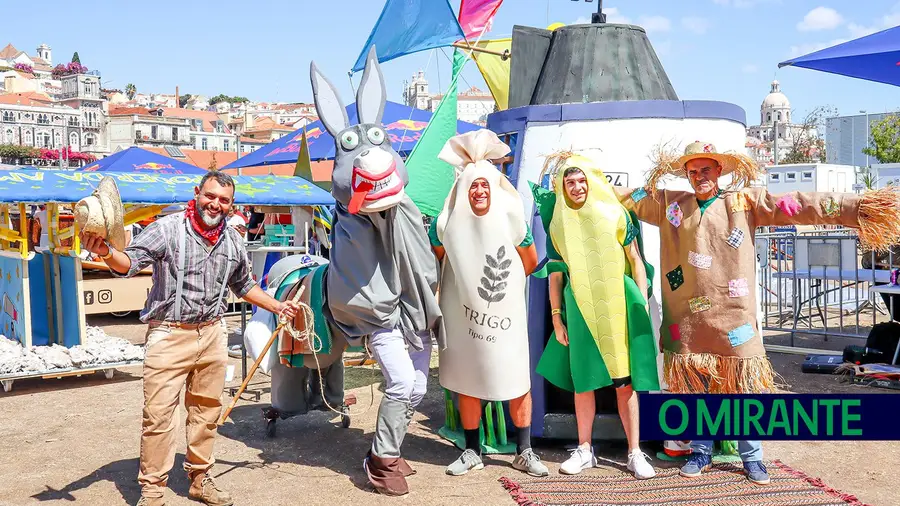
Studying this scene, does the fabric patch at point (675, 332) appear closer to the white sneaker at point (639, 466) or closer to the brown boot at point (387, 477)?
the white sneaker at point (639, 466)

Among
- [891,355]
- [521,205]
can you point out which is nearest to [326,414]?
[521,205]

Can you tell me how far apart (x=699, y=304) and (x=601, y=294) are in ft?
1.60

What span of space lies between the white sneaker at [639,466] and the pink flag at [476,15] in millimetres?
4035

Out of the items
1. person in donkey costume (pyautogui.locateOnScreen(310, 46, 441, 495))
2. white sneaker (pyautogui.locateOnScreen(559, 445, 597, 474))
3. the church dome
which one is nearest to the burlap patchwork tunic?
white sneaker (pyautogui.locateOnScreen(559, 445, 597, 474))

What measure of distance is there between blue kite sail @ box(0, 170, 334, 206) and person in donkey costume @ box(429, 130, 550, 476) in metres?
3.00

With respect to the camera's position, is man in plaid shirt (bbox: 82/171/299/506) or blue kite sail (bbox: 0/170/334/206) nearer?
man in plaid shirt (bbox: 82/171/299/506)

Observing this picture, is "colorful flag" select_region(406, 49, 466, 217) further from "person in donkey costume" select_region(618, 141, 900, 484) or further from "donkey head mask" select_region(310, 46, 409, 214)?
"person in donkey costume" select_region(618, 141, 900, 484)

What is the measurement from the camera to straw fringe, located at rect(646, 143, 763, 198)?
4.36 m

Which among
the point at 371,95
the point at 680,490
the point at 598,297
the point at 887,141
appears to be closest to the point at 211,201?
the point at 371,95

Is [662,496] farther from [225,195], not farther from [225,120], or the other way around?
[225,120]

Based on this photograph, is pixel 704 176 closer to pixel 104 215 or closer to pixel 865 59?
pixel 104 215

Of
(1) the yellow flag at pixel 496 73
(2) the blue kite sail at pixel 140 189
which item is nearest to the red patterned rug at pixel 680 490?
(1) the yellow flag at pixel 496 73

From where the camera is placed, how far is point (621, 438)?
16.1 feet

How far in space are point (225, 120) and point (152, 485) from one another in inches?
5177
